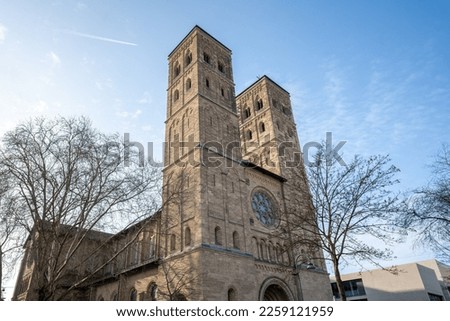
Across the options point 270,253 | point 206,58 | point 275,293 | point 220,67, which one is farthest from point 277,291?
point 206,58

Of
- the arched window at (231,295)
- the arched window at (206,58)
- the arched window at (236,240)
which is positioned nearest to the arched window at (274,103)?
the arched window at (206,58)

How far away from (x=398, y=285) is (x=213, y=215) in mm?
34030

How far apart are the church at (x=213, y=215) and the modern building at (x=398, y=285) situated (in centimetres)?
1993

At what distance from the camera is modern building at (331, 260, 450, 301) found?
129 ft

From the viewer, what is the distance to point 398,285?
133ft

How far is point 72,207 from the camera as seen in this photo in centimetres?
1445

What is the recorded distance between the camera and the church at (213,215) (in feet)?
61.5

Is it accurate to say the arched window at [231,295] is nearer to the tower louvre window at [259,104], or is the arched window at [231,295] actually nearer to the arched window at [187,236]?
the arched window at [187,236]

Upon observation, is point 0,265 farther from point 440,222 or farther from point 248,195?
point 440,222

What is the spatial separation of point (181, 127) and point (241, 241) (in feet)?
37.4

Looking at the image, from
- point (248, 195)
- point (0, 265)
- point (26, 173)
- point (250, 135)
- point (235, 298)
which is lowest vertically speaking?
point (235, 298)
